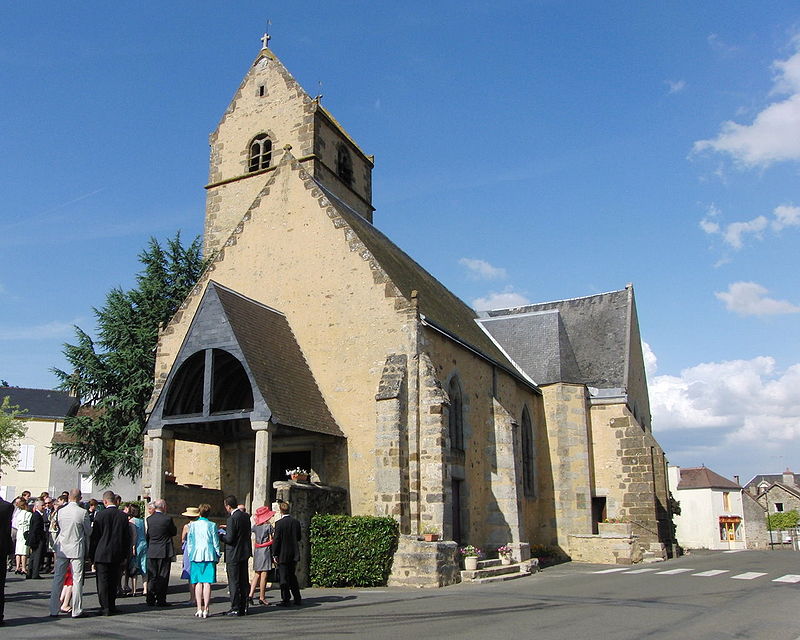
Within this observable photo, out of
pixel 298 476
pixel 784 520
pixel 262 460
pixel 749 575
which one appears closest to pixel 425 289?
pixel 298 476

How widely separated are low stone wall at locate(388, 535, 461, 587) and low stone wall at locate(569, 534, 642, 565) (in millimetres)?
9328

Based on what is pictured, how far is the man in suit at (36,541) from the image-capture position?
43.3ft

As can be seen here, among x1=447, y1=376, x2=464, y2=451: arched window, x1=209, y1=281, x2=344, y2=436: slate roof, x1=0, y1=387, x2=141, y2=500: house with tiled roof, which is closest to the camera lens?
x1=209, y1=281, x2=344, y2=436: slate roof

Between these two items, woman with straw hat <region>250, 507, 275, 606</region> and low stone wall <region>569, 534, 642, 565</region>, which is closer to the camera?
woman with straw hat <region>250, 507, 275, 606</region>

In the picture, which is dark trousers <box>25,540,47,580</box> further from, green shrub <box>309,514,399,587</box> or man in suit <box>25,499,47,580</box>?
green shrub <box>309,514,399,587</box>

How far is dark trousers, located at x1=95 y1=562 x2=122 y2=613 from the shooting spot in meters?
9.55

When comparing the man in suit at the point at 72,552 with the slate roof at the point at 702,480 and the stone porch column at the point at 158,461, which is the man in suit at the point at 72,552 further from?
the slate roof at the point at 702,480

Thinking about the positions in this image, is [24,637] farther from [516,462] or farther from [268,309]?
[516,462]

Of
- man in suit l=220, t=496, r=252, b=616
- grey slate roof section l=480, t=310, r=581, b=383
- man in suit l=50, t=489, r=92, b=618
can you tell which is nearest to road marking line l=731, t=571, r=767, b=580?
grey slate roof section l=480, t=310, r=581, b=383

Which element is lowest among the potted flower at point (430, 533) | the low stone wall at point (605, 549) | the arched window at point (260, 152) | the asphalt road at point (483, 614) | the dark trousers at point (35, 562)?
the low stone wall at point (605, 549)

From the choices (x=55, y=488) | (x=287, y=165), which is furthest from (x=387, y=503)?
(x=55, y=488)

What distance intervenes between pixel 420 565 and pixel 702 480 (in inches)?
1789

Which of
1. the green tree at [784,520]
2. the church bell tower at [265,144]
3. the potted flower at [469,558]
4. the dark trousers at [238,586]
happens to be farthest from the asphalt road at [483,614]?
the green tree at [784,520]

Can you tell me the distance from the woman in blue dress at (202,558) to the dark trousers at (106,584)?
103cm
